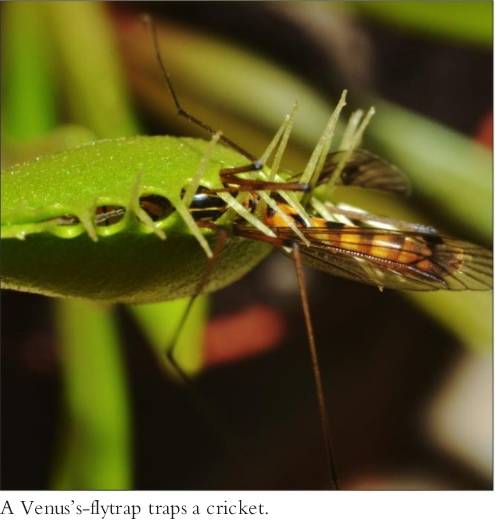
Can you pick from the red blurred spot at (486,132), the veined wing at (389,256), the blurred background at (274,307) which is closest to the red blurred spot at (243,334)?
the blurred background at (274,307)

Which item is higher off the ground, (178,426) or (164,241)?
(164,241)

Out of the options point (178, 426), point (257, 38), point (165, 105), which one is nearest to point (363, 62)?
point (257, 38)

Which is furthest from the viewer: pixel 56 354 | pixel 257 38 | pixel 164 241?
pixel 257 38

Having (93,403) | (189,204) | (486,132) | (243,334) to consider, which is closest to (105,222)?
(189,204)

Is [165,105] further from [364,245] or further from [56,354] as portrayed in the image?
[364,245]

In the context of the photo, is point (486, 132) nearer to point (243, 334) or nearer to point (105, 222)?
point (243, 334)
